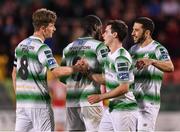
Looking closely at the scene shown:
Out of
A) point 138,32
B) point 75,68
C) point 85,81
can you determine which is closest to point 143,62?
point 138,32

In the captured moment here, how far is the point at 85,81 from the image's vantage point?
12.3 meters

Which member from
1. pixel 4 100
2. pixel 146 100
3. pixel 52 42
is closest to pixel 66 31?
pixel 52 42

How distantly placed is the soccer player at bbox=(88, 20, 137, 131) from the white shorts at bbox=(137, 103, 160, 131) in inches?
42.4

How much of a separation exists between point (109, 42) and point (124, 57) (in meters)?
0.43

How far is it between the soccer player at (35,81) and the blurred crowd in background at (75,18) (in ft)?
24.7

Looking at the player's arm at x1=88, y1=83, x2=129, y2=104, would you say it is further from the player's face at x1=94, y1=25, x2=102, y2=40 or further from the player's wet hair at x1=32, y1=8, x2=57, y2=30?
the player's face at x1=94, y1=25, x2=102, y2=40

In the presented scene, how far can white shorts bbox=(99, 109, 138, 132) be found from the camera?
447 inches

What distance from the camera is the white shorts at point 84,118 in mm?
12281

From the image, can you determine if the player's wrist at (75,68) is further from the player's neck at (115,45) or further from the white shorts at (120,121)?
the white shorts at (120,121)

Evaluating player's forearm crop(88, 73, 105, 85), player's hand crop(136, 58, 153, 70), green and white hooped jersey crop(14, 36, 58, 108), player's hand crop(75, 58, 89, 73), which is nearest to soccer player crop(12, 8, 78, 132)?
green and white hooped jersey crop(14, 36, 58, 108)

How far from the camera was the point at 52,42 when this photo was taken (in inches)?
774

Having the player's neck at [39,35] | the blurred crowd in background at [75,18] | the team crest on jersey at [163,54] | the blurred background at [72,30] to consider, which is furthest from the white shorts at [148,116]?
the blurred crowd in background at [75,18]

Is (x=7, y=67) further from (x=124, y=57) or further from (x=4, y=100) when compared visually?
(x=124, y=57)

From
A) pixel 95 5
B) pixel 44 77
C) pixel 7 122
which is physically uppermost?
pixel 95 5
